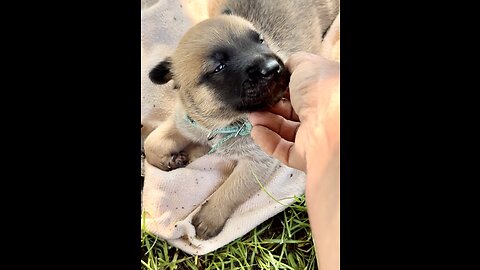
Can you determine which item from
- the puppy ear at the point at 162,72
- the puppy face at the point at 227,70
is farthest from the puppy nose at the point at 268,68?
the puppy ear at the point at 162,72

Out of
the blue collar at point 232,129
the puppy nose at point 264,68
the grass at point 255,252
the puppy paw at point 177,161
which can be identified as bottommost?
the grass at point 255,252

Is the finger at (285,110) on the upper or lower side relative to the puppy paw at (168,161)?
upper

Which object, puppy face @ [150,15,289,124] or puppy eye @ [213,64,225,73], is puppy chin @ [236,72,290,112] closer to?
puppy face @ [150,15,289,124]

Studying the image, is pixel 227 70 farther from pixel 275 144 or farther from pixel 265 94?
pixel 275 144

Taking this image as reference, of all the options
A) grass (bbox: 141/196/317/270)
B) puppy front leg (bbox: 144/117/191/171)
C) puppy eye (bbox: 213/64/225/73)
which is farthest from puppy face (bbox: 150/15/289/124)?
grass (bbox: 141/196/317/270)

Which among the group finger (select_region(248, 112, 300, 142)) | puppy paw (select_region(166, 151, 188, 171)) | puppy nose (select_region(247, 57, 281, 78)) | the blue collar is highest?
puppy nose (select_region(247, 57, 281, 78))

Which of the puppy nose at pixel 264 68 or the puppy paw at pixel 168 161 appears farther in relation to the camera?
the puppy paw at pixel 168 161

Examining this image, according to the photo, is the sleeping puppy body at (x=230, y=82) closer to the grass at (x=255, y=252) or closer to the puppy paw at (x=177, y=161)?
the puppy paw at (x=177, y=161)
